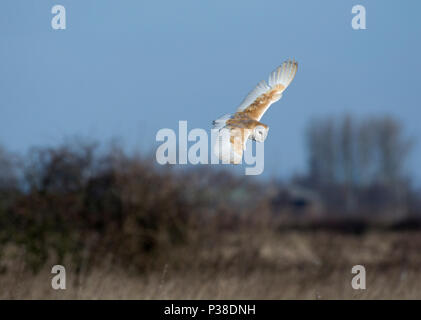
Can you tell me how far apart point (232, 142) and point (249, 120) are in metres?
0.24

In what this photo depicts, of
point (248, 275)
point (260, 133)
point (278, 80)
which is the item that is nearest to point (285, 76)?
point (278, 80)

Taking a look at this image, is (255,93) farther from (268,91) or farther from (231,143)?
(231,143)

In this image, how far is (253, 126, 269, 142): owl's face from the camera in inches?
196

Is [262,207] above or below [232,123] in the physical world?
below

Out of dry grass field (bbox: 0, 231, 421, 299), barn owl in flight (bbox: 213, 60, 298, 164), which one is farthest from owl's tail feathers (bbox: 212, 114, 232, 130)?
dry grass field (bbox: 0, 231, 421, 299)

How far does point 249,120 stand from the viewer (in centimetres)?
511

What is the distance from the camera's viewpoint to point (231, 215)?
1279cm

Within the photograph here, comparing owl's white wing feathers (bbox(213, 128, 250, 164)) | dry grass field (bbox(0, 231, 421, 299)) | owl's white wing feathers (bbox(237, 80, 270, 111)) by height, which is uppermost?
owl's white wing feathers (bbox(237, 80, 270, 111))

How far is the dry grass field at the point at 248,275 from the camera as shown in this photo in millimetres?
8086

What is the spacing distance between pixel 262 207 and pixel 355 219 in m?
17.6

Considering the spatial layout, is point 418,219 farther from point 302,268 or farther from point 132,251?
point 132,251

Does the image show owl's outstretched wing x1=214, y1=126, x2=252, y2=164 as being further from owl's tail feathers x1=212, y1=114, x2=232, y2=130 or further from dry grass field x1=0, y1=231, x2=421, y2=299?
dry grass field x1=0, y1=231, x2=421, y2=299

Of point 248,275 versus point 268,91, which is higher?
point 268,91
